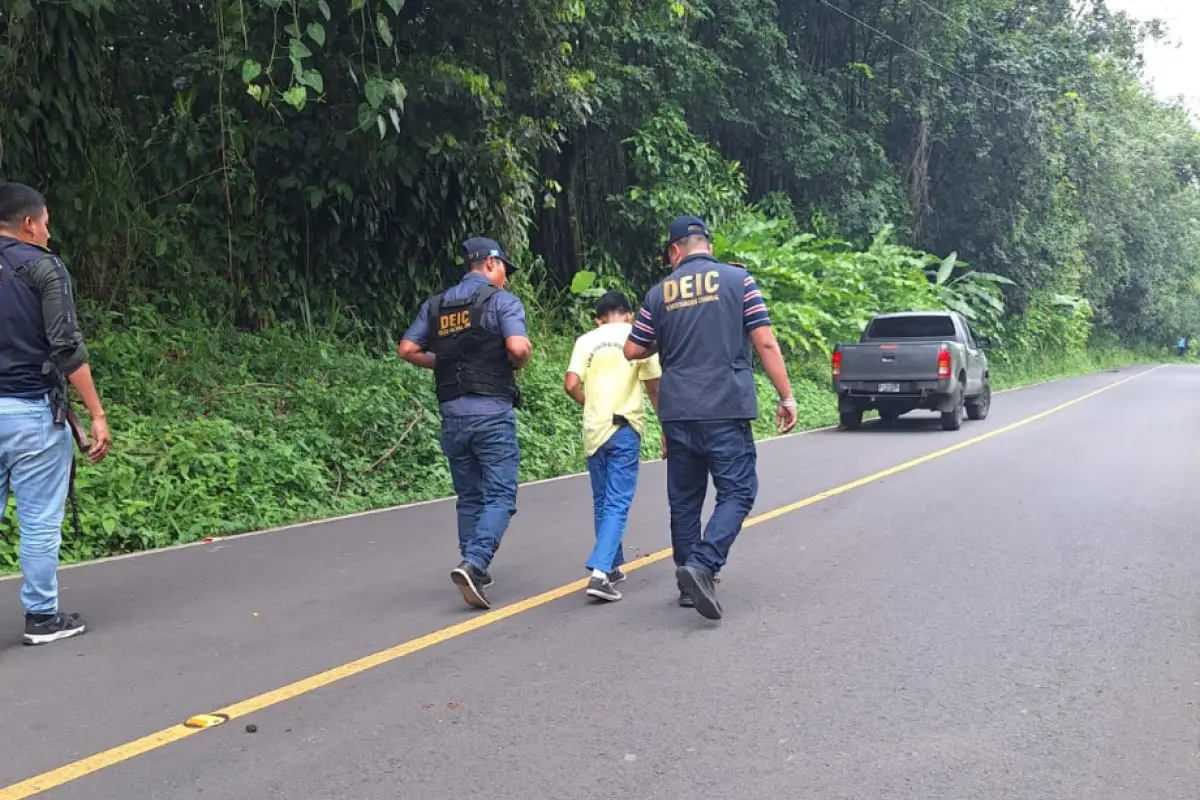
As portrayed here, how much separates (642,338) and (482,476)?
1.22 meters

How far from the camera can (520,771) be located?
3928 mm

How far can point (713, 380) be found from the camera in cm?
596

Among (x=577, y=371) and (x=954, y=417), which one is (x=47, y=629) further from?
(x=954, y=417)

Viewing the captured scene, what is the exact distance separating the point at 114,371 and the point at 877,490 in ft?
24.9

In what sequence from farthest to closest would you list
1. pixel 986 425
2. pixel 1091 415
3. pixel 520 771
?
pixel 1091 415
pixel 986 425
pixel 520 771

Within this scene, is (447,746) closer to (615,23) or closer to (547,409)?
(547,409)

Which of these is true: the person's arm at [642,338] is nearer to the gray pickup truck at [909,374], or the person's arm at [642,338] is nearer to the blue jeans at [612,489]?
the blue jeans at [612,489]

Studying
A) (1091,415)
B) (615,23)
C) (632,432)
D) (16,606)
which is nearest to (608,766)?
(632,432)

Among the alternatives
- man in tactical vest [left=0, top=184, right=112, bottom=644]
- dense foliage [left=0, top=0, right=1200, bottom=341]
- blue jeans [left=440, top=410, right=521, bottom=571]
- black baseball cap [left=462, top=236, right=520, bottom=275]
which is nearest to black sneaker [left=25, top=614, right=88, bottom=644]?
man in tactical vest [left=0, top=184, right=112, bottom=644]

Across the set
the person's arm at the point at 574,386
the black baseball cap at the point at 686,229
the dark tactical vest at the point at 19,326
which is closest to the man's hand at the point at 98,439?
the dark tactical vest at the point at 19,326

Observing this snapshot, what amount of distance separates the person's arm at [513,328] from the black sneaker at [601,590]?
1.30 meters

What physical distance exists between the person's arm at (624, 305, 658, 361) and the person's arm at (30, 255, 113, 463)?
2756 millimetres

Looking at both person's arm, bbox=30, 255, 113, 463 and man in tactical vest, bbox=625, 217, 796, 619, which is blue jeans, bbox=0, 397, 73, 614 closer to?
person's arm, bbox=30, 255, 113, 463

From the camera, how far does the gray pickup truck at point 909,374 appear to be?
17312 millimetres
